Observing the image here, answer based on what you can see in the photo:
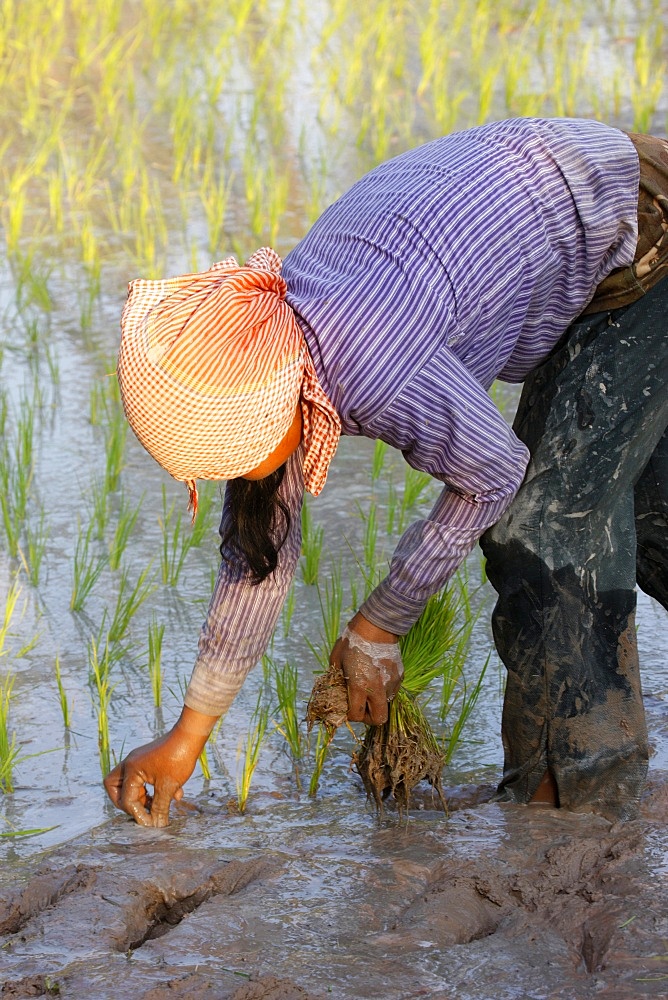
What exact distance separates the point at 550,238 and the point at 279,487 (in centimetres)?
Result: 54

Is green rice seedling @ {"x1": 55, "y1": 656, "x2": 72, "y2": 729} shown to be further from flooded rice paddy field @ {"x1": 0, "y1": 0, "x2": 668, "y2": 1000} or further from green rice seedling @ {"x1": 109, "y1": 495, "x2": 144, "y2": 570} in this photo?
green rice seedling @ {"x1": 109, "y1": 495, "x2": 144, "y2": 570}

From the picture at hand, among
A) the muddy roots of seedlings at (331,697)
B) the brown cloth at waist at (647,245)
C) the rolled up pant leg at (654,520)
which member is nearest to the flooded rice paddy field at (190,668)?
the muddy roots of seedlings at (331,697)

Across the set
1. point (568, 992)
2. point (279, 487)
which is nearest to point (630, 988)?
point (568, 992)

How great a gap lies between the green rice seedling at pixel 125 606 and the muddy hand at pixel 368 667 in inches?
27.9

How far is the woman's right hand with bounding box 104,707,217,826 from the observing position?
2.17 m

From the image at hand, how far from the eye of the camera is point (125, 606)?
9.70 ft

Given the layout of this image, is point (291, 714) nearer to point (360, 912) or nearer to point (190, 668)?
point (190, 668)

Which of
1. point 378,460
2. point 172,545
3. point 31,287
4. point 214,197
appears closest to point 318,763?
point 172,545

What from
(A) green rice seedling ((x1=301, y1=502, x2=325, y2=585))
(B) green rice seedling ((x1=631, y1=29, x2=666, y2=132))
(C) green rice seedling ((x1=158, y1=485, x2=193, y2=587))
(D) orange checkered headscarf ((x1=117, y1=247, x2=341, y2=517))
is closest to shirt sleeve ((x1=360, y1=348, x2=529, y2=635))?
(D) orange checkered headscarf ((x1=117, y1=247, x2=341, y2=517))

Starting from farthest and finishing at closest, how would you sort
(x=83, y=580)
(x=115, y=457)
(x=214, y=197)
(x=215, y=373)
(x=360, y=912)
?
(x=214, y=197)
(x=115, y=457)
(x=83, y=580)
(x=360, y=912)
(x=215, y=373)

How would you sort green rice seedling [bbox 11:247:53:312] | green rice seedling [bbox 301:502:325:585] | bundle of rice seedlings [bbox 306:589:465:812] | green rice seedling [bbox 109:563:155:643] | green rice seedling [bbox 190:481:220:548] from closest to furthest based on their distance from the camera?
bundle of rice seedlings [bbox 306:589:465:812] → green rice seedling [bbox 109:563:155:643] → green rice seedling [bbox 301:502:325:585] → green rice seedling [bbox 190:481:220:548] → green rice seedling [bbox 11:247:53:312]

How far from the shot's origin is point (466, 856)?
7.03 ft

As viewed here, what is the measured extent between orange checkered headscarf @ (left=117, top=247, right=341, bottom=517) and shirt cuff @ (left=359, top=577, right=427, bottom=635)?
32cm

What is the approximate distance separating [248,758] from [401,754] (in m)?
0.29
